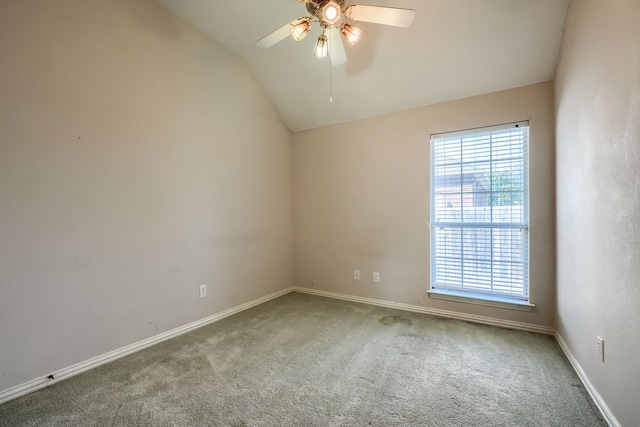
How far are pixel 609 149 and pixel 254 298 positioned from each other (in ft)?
10.5

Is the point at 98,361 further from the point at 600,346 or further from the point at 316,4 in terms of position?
the point at 600,346

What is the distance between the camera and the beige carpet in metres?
1.44

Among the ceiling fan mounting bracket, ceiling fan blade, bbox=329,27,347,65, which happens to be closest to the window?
ceiling fan blade, bbox=329,27,347,65

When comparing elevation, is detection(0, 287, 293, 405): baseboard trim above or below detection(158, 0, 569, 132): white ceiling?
below

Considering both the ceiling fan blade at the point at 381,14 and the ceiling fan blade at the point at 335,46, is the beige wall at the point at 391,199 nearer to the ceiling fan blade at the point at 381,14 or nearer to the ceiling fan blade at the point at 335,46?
the ceiling fan blade at the point at 335,46

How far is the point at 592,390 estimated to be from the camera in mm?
1584

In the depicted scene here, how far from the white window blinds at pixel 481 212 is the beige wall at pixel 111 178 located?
7.13ft

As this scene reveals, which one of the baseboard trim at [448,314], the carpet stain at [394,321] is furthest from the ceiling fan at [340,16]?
the baseboard trim at [448,314]

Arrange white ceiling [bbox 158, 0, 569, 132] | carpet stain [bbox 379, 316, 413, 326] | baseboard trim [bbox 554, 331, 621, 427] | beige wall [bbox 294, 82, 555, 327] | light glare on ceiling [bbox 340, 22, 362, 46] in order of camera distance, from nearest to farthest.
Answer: baseboard trim [bbox 554, 331, 621, 427]
light glare on ceiling [bbox 340, 22, 362, 46]
white ceiling [bbox 158, 0, 569, 132]
beige wall [bbox 294, 82, 555, 327]
carpet stain [bbox 379, 316, 413, 326]

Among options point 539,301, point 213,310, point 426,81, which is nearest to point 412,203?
point 426,81

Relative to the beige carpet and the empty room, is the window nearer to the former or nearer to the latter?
the empty room

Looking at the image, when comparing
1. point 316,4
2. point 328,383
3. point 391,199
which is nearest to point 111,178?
point 316,4

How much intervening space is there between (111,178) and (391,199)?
261 cm

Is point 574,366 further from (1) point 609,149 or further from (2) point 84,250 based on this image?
(2) point 84,250
